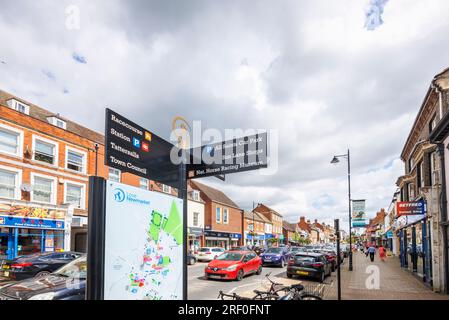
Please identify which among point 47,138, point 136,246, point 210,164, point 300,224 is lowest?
point 300,224

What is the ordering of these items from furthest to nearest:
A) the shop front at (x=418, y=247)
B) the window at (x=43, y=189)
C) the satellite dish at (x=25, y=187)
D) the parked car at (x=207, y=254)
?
the parked car at (x=207, y=254), the window at (x=43, y=189), the satellite dish at (x=25, y=187), the shop front at (x=418, y=247)

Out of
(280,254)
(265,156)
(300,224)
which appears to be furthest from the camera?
(300,224)

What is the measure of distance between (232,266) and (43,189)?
14.1 meters

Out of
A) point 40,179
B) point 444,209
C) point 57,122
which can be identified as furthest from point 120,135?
point 57,122

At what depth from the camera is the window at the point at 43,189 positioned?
21094 millimetres

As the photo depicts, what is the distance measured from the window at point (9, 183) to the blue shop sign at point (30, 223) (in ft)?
4.42

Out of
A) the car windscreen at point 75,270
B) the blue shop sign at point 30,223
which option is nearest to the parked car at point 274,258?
the blue shop sign at point 30,223

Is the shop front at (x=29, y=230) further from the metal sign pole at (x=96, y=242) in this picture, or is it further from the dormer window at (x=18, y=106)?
the metal sign pole at (x=96, y=242)

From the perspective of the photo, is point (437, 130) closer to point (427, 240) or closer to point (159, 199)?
point (427, 240)

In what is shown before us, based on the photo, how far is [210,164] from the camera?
210 inches

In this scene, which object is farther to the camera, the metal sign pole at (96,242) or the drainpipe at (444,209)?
the drainpipe at (444,209)

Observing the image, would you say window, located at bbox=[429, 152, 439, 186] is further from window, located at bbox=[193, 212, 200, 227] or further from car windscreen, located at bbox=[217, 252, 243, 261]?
window, located at bbox=[193, 212, 200, 227]
